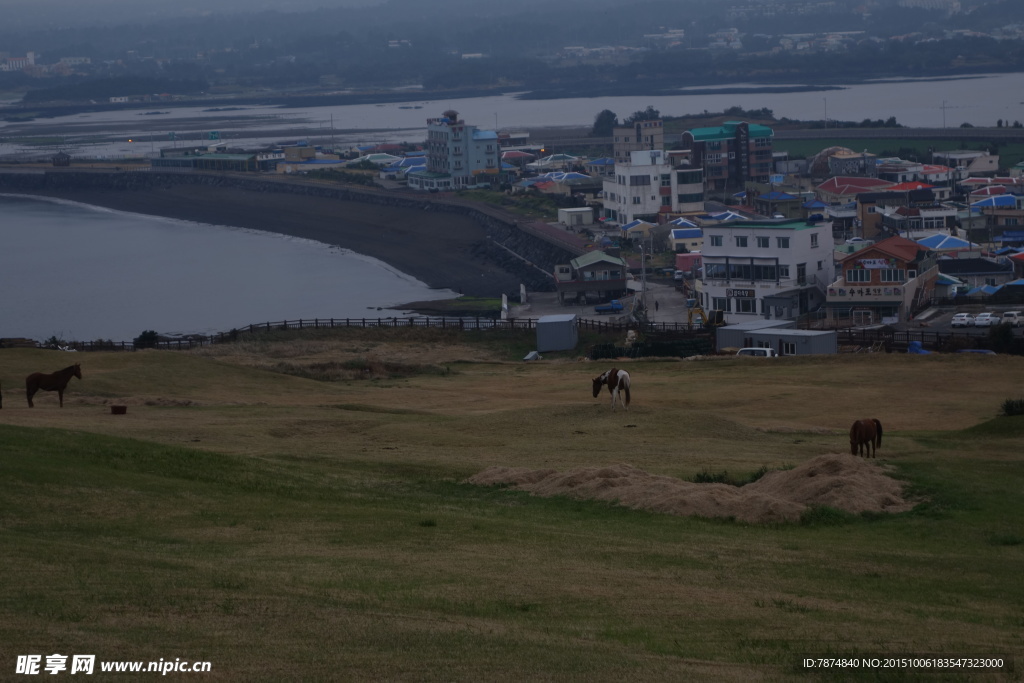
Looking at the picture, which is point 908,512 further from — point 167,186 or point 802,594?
point 167,186

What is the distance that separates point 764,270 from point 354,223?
5013 centimetres

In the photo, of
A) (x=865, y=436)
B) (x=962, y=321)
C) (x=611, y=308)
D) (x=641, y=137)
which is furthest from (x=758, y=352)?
(x=641, y=137)

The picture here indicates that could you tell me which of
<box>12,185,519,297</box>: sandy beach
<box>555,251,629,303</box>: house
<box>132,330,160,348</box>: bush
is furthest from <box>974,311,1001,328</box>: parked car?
<box>132,330,160,348</box>: bush

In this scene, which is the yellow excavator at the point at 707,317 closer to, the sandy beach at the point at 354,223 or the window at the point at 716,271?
the window at the point at 716,271

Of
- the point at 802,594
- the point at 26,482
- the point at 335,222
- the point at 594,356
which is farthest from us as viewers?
the point at 335,222

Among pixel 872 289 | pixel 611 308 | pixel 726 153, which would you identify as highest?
pixel 726 153

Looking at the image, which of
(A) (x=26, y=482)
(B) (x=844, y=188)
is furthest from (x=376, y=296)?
(A) (x=26, y=482)

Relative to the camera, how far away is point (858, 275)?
4628 centimetres

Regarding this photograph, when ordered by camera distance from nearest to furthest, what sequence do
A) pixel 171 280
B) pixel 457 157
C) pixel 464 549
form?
pixel 464 549 < pixel 171 280 < pixel 457 157

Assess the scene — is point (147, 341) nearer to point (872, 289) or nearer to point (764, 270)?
point (764, 270)

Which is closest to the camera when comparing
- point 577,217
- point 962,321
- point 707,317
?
point 962,321

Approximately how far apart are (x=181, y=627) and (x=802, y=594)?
5.37 metres

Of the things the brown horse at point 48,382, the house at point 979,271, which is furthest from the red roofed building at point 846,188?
the brown horse at point 48,382

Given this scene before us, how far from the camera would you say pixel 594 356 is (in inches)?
1535
